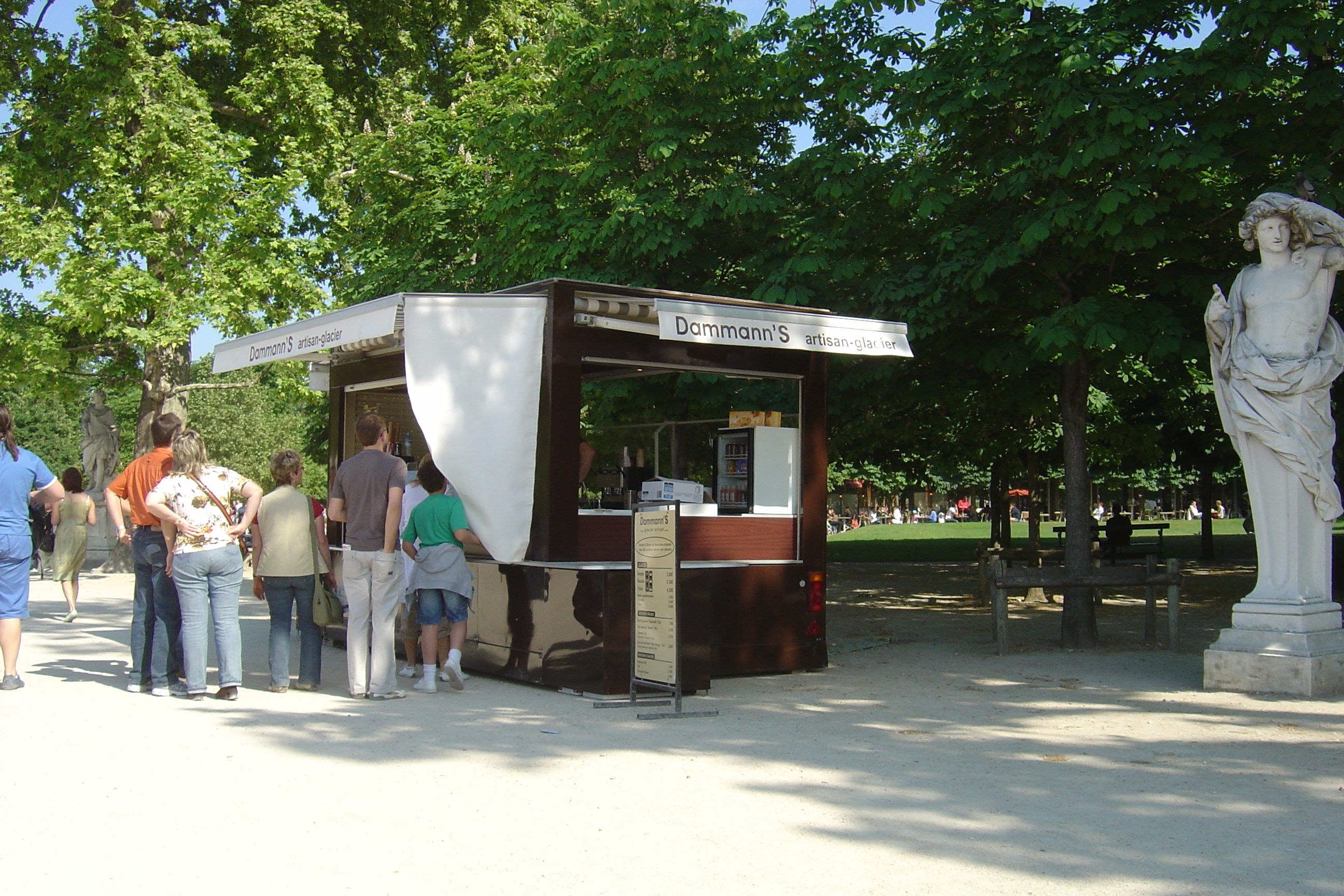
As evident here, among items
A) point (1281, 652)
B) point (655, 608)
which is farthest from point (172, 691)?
point (1281, 652)

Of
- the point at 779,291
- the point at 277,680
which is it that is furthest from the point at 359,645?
the point at 779,291

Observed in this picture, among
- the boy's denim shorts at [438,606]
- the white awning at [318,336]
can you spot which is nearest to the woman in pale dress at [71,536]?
the white awning at [318,336]

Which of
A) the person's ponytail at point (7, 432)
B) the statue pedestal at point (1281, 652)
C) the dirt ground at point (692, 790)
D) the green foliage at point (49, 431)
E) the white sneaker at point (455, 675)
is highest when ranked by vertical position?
the green foliage at point (49, 431)

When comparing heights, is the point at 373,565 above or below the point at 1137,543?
above

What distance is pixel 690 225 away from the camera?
1283 centimetres

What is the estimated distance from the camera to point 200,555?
8.25 metres

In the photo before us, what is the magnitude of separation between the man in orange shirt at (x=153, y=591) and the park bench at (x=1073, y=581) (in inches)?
270

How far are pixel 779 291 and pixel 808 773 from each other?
6322 millimetres

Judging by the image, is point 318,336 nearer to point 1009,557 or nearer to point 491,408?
point 491,408

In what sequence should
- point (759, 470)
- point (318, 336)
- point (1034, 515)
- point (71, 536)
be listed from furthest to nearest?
point (1034, 515), point (71, 536), point (759, 470), point (318, 336)

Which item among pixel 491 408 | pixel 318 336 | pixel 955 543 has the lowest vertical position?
pixel 955 543

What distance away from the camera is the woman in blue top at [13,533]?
8273 millimetres

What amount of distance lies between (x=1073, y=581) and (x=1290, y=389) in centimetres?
301

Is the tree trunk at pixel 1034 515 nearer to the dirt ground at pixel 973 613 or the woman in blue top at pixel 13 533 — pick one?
the dirt ground at pixel 973 613
